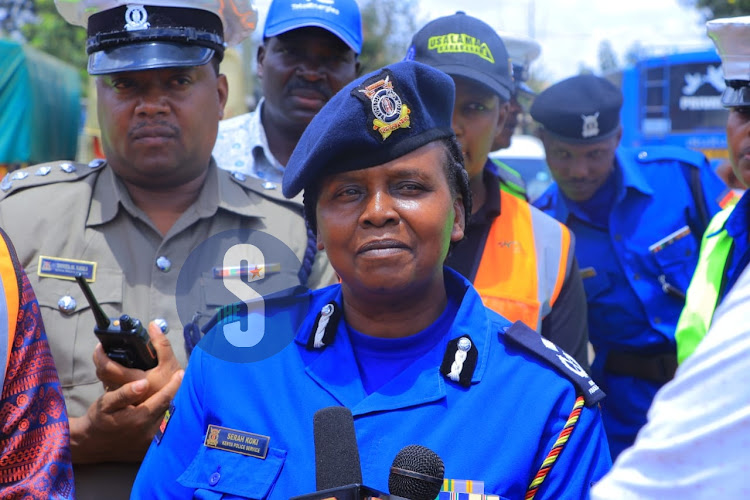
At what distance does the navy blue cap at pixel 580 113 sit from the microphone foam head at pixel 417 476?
2.93 m

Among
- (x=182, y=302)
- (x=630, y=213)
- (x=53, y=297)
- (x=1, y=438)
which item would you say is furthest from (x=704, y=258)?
(x=1, y=438)

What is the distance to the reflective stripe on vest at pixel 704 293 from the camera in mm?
3058

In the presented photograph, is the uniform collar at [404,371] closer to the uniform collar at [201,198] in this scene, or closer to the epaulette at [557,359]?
the epaulette at [557,359]

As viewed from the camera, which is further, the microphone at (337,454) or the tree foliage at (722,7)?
the tree foliage at (722,7)

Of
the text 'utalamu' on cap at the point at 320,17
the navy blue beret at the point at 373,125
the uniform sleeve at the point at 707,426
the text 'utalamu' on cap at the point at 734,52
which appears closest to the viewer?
the uniform sleeve at the point at 707,426

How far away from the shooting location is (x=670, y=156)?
4184 mm

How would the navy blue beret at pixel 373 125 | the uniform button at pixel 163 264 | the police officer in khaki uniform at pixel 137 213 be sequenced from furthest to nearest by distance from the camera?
the uniform button at pixel 163 264 < the police officer in khaki uniform at pixel 137 213 < the navy blue beret at pixel 373 125

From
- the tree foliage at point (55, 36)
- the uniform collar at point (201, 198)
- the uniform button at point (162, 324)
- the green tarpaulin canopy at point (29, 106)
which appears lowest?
the tree foliage at point (55, 36)

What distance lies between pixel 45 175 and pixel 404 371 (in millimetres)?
1524

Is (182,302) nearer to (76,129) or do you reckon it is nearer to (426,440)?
(426,440)

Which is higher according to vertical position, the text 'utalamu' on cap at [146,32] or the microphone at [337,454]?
the text 'utalamu' on cap at [146,32]

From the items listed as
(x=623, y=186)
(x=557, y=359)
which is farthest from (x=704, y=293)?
(x=557, y=359)

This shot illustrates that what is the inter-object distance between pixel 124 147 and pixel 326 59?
3.90 ft

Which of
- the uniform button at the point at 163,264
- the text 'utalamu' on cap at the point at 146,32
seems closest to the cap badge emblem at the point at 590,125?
the text 'utalamu' on cap at the point at 146,32
